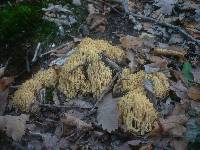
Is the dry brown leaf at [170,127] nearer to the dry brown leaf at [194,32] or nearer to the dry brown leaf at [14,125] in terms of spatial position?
the dry brown leaf at [14,125]

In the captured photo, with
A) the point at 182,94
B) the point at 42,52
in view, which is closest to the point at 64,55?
the point at 42,52

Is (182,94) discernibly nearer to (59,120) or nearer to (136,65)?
(136,65)

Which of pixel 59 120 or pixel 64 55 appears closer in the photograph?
pixel 59 120

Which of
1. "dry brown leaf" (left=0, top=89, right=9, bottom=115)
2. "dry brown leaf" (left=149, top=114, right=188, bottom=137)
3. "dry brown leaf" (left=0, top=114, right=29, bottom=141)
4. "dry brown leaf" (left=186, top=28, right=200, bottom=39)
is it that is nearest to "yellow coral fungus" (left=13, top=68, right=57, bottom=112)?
"dry brown leaf" (left=0, top=89, right=9, bottom=115)

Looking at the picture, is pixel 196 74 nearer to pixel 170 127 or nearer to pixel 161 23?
pixel 170 127

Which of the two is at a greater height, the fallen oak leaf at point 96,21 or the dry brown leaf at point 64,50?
the fallen oak leaf at point 96,21

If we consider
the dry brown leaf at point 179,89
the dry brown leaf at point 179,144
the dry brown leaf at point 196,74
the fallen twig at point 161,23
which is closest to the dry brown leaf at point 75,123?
the dry brown leaf at point 179,144

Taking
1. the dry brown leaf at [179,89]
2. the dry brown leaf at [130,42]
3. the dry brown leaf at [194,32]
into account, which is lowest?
the dry brown leaf at [179,89]
